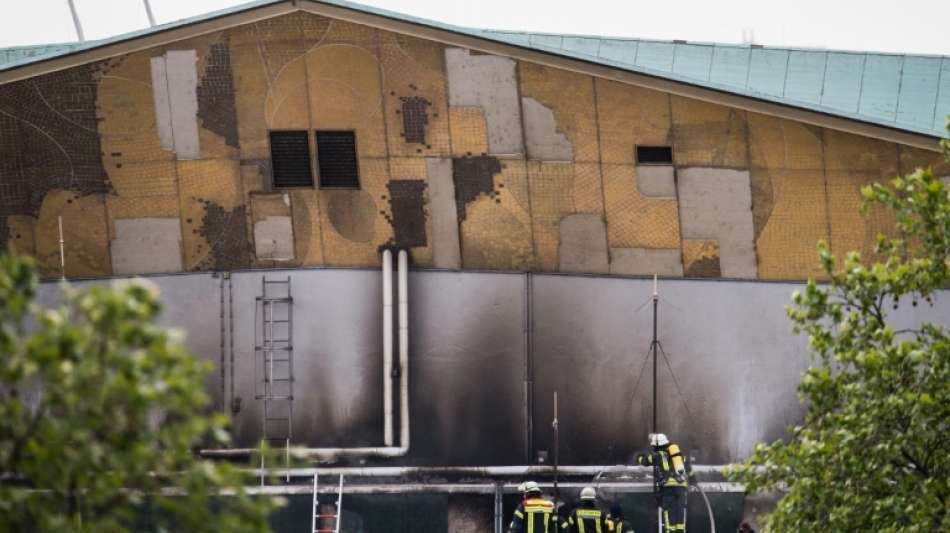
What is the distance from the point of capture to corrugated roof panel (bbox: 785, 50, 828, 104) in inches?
1380

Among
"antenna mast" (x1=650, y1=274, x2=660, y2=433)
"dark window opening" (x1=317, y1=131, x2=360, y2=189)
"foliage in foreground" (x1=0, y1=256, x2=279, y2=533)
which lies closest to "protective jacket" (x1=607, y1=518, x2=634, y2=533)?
"antenna mast" (x1=650, y1=274, x2=660, y2=433)

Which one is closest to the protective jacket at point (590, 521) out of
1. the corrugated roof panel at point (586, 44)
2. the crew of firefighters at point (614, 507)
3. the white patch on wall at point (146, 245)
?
the crew of firefighters at point (614, 507)

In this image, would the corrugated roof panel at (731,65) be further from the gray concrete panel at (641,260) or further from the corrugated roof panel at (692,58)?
the gray concrete panel at (641,260)

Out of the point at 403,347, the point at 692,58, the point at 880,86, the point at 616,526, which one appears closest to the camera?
the point at 616,526

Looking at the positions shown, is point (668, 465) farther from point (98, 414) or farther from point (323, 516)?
point (98, 414)

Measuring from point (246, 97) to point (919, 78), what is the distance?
46.1ft

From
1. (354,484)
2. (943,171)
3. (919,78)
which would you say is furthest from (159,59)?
(919,78)

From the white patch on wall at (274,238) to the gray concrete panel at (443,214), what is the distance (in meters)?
2.35

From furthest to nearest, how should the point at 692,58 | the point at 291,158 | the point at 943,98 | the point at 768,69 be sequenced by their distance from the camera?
the point at 692,58, the point at 768,69, the point at 943,98, the point at 291,158

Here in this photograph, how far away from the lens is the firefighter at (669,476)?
27.1 meters

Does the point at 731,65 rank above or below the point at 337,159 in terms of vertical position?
above

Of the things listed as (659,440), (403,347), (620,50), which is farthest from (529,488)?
(620,50)

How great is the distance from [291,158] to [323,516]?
5.80 meters

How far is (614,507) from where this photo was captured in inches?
1037
